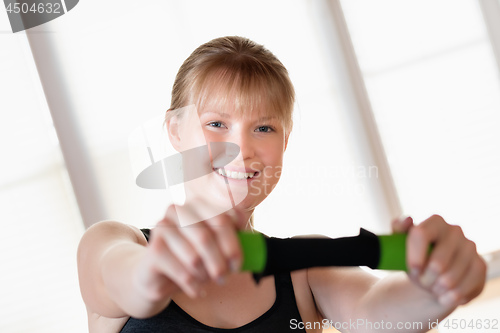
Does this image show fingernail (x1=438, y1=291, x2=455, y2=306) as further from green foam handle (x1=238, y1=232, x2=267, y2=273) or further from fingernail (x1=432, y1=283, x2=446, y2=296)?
green foam handle (x1=238, y1=232, x2=267, y2=273)

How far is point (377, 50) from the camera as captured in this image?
2.55 m

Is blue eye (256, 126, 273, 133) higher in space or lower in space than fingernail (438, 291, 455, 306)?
higher

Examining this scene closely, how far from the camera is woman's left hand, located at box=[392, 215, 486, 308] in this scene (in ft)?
1.43

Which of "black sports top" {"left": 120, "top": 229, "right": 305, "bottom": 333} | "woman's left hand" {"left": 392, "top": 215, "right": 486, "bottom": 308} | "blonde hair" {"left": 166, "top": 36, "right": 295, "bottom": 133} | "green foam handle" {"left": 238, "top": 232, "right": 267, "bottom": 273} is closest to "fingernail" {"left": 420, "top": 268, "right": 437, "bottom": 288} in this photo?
"woman's left hand" {"left": 392, "top": 215, "right": 486, "bottom": 308}

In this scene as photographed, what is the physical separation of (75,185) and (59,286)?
0.40 metres

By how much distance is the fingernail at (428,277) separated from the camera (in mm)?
452

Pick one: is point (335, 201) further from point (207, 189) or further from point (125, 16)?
point (207, 189)

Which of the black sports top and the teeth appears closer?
the black sports top

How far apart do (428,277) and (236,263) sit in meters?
0.20

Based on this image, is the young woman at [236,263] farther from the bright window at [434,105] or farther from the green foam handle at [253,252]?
the bright window at [434,105]

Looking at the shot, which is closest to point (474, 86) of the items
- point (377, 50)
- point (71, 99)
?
point (377, 50)

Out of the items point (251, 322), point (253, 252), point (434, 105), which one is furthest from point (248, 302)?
point (434, 105)

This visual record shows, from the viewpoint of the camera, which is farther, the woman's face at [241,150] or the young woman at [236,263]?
the woman's face at [241,150]

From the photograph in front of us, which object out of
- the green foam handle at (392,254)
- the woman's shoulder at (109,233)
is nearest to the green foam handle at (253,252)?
the green foam handle at (392,254)
